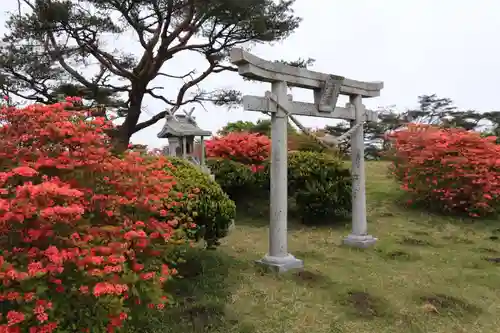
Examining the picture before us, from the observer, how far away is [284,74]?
5.61m

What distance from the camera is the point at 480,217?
9.05 metres

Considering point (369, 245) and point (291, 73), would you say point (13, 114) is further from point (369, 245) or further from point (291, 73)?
point (369, 245)

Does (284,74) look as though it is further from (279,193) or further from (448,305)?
(448,305)

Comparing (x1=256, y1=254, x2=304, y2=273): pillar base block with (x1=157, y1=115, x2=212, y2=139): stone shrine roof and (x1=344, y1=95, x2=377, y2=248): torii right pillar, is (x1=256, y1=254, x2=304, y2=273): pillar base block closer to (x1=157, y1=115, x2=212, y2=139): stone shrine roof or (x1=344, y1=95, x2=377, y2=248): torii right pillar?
(x1=344, y1=95, x2=377, y2=248): torii right pillar

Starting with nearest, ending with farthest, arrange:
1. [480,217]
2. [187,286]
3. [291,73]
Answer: [187,286] < [291,73] < [480,217]

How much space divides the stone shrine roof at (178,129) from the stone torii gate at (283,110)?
10.9 feet

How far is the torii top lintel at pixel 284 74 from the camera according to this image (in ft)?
16.8

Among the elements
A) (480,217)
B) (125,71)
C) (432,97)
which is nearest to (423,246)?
(480,217)

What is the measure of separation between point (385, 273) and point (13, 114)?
14.7 feet

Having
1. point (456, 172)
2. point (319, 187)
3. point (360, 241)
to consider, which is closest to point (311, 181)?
point (319, 187)

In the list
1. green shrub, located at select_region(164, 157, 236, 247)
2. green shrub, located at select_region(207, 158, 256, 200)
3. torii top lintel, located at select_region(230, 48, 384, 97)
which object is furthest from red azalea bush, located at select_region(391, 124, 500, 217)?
green shrub, located at select_region(164, 157, 236, 247)

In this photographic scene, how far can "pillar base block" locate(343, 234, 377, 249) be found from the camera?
266 inches

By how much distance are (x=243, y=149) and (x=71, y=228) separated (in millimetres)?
6960

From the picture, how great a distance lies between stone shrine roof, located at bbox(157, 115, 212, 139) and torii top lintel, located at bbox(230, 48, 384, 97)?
3.37 m
